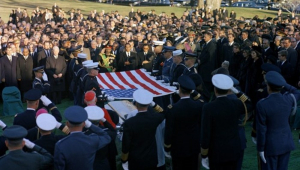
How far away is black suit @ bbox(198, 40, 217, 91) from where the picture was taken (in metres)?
11.4

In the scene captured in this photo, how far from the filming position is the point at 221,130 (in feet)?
15.7

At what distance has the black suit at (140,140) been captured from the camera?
473 cm

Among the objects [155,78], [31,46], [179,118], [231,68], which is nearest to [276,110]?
[179,118]

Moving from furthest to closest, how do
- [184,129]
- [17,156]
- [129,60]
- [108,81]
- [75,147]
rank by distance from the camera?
[129,60] < [108,81] < [184,129] < [75,147] < [17,156]

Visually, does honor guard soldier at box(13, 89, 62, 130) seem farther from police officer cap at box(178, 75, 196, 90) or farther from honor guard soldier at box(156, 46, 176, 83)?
honor guard soldier at box(156, 46, 176, 83)

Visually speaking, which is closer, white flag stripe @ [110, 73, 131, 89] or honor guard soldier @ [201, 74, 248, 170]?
honor guard soldier @ [201, 74, 248, 170]

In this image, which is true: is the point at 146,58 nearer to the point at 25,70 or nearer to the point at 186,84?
the point at 25,70

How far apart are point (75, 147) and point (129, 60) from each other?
749 centimetres

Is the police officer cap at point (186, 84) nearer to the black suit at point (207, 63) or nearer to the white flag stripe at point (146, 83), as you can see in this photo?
the white flag stripe at point (146, 83)

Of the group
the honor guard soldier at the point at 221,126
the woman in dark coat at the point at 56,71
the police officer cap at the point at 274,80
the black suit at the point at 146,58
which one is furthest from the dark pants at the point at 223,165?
the woman in dark coat at the point at 56,71

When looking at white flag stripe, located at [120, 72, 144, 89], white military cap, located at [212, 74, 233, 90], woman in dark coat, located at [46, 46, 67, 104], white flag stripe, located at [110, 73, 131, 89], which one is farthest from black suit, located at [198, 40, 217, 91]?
white military cap, located at [212, 74, 233, 90]

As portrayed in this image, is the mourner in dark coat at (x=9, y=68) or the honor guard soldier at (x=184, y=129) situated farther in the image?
the mourner in dark coat at (x=9, y=68)

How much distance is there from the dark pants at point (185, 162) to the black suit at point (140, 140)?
56 centimetres

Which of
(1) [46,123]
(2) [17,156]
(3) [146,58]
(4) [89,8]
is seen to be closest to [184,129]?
(1) [46,123]
